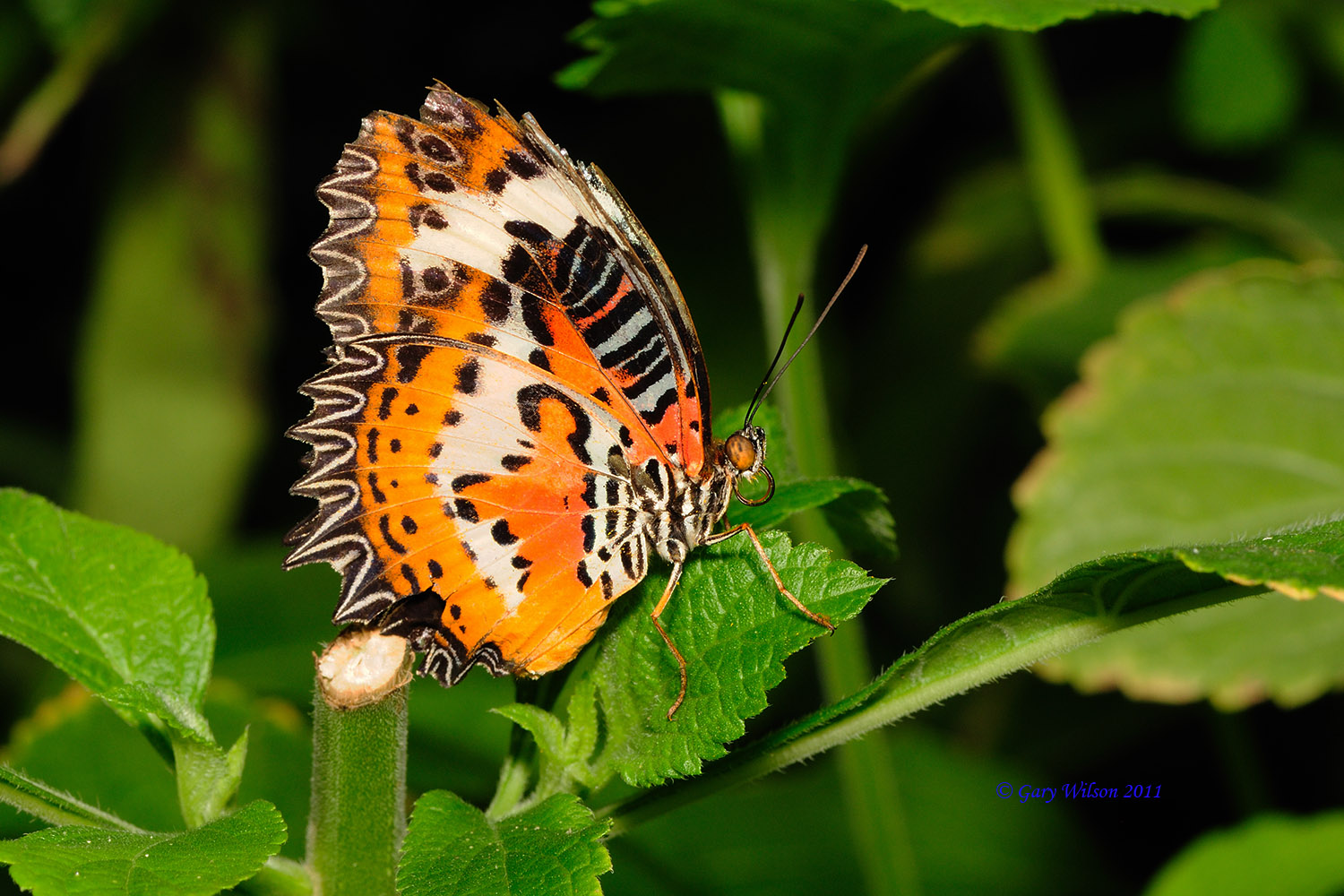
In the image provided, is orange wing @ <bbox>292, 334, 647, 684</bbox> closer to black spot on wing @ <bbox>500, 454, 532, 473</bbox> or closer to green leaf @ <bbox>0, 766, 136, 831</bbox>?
black spot on wing @ <bbox>500, 454, 532, 473</bbox>

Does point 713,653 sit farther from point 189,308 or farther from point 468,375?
point 189,308

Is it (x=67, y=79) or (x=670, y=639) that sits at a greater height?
(x=67, y=79)

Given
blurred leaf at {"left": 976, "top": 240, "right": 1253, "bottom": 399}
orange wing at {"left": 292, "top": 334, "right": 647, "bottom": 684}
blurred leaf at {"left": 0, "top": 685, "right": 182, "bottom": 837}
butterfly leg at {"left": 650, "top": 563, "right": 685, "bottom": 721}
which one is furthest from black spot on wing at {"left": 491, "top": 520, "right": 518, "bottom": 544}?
blurred leaf at {"left": 976, "top": 240, "right": 1253, "bottom": 399}

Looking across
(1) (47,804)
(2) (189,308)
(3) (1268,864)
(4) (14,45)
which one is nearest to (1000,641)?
(1) (47,804)

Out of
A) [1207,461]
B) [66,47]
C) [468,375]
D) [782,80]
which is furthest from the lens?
[66,47]

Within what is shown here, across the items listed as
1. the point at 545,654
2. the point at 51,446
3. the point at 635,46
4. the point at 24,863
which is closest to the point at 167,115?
the point at 51,446

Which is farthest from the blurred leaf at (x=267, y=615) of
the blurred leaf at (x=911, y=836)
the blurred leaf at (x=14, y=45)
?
the blurred leaf at (x=14, y=45)

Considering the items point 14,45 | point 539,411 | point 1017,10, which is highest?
point 14,45
